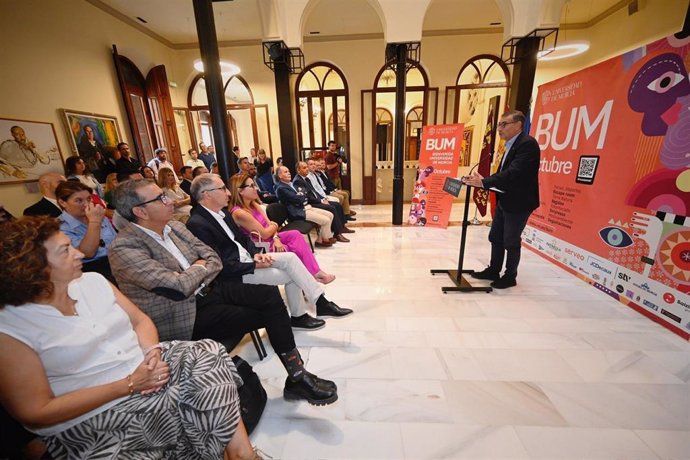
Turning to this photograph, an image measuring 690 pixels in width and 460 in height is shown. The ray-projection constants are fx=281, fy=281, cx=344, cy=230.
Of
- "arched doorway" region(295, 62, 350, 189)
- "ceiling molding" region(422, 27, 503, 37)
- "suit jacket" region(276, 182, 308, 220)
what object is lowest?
"suit jacket" region(276, 182, 308, 220)

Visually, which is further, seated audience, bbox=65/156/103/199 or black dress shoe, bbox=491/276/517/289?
seated audience, bbox=65/156/103/199

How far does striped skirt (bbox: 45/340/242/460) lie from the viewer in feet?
2.92

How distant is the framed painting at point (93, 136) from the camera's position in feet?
13.9

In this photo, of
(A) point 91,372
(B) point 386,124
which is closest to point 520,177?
(A) point 91,372

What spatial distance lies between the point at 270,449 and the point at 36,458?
795 millimetres

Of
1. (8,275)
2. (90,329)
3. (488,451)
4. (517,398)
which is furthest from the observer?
(517,398)

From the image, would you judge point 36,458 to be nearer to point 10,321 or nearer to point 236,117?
point 10,321

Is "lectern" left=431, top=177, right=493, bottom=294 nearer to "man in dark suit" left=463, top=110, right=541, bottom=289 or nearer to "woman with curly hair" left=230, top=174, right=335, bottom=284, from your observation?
"man in dark suit" left=463, top=110, right=541, bottom=289

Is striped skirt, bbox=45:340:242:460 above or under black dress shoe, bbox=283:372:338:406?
above

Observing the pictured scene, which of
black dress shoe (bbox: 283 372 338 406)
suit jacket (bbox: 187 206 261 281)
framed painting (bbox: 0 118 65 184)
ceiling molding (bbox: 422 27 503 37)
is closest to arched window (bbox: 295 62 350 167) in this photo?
ceiling molding (bbox: 422 27 503 37)

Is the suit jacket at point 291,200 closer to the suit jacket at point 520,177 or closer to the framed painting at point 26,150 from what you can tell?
the suit jacket at point 520,177

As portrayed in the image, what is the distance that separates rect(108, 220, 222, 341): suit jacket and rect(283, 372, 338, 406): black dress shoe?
1.94 feet

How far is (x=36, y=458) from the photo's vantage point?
33.4 inches

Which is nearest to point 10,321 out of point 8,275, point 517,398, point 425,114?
point 8,275
